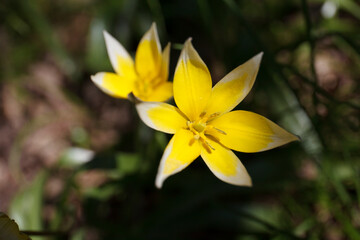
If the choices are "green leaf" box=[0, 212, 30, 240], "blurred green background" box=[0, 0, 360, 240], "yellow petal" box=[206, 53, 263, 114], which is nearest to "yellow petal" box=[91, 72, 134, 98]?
"blurred green background" box=[0, 0, 360, 240]

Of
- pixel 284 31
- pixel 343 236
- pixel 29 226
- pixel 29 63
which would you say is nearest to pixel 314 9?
pixel 284 31

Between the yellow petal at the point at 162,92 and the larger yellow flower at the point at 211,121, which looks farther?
the yellow petal at the point at 162,92

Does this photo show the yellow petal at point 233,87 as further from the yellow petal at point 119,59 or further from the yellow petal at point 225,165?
the yellow petal at point 119,59

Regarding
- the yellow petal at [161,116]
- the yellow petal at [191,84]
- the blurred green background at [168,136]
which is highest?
the yellow petal at [191,84]

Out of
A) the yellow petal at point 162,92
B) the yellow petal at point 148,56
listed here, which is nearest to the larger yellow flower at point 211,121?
the yellow petal at point 162,92

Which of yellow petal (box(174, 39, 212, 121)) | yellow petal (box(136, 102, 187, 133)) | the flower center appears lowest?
the flower center

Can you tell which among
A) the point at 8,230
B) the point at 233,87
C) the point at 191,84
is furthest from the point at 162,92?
the point at 8,230

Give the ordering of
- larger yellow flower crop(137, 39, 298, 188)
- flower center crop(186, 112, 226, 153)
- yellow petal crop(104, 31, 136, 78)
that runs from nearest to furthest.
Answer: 1. larger yellow flower crop(137, 39, 298, 188)
2. flower center crop(186, 112, 226, 153)
3. yellow petal crop(104, 31, 136, 78)

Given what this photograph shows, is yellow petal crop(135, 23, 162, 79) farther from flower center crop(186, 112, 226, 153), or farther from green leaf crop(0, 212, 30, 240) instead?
green leaf crop(0, 212, 30, 240)
